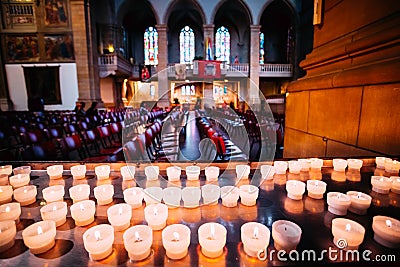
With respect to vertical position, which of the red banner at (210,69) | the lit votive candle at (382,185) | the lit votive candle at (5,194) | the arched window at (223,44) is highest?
the arched window at (223,44)

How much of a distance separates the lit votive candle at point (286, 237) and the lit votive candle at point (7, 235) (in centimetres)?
85

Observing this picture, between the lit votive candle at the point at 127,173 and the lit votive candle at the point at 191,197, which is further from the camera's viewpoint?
the lit votive candle at the point at 127,173

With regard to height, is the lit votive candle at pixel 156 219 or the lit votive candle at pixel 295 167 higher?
the lit votive candle at pixel 295 167

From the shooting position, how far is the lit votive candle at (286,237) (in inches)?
26.7

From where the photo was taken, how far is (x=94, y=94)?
48.2 ft

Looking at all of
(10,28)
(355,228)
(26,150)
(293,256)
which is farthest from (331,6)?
(10,28)

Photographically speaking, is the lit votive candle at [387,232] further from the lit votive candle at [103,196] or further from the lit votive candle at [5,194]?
the lit votive candle at [5,194]

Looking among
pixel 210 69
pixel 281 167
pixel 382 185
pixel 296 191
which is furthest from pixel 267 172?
pixel 210 69

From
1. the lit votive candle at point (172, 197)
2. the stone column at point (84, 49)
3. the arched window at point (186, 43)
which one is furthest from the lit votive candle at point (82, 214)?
the arched window at point (186, 43)

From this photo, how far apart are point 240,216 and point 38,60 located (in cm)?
1737

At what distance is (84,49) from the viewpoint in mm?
13977

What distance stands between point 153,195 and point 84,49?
15.6m

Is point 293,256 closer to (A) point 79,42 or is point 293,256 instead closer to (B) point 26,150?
(B) point 26,150

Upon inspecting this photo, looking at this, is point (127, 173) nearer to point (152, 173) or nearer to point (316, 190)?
point (152, 173)
